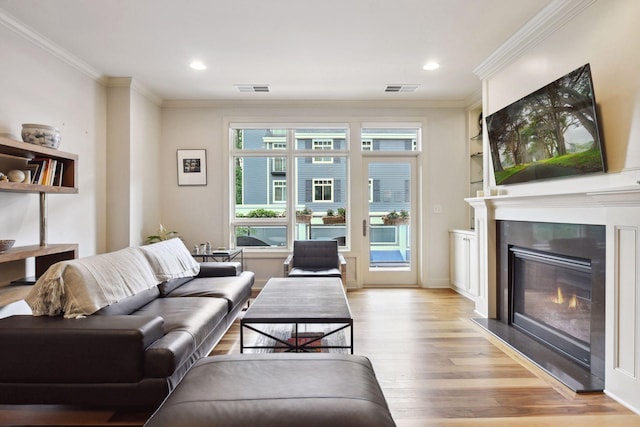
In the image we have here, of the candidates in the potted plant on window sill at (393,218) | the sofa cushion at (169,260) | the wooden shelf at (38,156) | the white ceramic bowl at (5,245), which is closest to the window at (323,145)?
the potted plant on window sill at (393,218)

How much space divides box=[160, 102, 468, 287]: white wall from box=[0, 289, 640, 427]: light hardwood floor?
5.70 ft

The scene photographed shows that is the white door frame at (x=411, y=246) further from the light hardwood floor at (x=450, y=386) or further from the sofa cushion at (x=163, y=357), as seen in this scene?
the sofa cushion at (x=163, y=357)

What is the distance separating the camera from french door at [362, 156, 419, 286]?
5324 mm

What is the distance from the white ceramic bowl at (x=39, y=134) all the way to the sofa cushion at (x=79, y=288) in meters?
1.19

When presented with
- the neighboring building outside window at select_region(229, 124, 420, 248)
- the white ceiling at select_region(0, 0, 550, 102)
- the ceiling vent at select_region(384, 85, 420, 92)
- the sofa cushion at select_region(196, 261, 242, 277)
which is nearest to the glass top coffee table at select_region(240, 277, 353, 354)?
the sofa cushion at select_region(196, 261, 242, 277)

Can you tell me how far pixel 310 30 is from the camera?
10.2 feet

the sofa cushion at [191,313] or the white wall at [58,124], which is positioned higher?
the white wall at [58,124]

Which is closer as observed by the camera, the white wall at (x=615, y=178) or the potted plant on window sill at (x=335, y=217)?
the white wall at (x=615, y=178)

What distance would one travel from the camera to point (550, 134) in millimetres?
2734

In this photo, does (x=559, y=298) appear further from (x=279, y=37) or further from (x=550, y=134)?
(x=279, y=37)

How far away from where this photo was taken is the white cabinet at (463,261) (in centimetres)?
444

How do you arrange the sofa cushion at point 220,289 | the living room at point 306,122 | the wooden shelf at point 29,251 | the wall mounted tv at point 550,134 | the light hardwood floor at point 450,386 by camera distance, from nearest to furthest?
the light hardwood floor at point 450,386
the living room at point 306,122
the wall mounted tv at point 550,134
the wooden shelf at point 29,251
the sofa cushion at point 220,289

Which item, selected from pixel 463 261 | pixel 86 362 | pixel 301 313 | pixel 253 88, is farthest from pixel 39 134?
pixel 463 261

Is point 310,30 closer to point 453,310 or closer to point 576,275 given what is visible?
point 576,275
